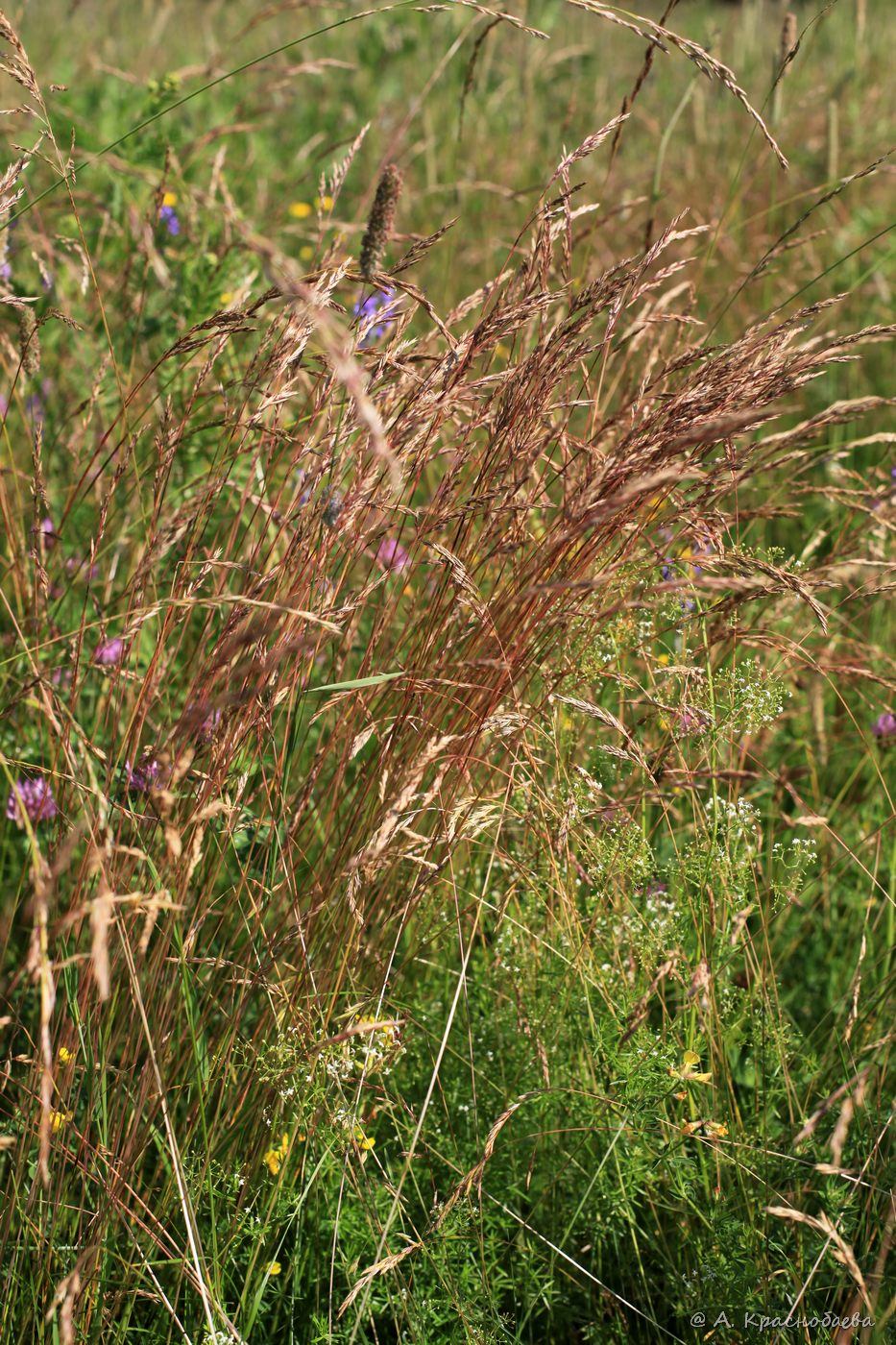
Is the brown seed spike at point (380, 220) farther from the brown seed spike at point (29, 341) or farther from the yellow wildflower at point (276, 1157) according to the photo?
the yellow wildflower at point (276, 1157)

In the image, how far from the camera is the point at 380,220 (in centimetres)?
153

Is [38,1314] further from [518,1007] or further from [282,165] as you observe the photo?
[282,165]

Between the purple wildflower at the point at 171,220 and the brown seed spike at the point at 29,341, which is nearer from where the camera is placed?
the brown seed spike at the point at 29,341

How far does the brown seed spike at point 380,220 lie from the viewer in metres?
1.49

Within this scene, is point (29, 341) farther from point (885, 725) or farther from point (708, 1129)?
point (885, 725)

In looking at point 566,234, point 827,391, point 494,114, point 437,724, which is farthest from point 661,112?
point 437,724

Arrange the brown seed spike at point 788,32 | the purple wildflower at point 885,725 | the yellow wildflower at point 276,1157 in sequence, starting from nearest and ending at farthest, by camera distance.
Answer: the yellow wildflower at point 276,1157
the brown seed spike at point 788,32
the purple wildflower at point 885,725

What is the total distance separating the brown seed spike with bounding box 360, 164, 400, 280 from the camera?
1485 mm

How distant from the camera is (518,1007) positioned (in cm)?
142

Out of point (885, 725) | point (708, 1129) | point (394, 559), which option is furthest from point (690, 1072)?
point (885, 725)

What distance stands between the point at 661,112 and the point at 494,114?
46.3 inches

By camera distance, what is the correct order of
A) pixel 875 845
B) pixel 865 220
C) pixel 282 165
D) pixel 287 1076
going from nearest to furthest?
pixel 287 1076 < pixel 875 845 < pixel 865 220 < pixel 282 165

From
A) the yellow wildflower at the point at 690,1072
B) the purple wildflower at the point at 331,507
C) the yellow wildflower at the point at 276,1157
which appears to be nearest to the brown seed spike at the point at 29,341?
the purple wildflower at the point at 331,507

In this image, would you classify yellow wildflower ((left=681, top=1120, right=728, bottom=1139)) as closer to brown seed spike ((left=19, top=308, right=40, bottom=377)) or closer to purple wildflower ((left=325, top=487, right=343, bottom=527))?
purple wildflower ((left=325, top=487, right=343, bottom=527))
